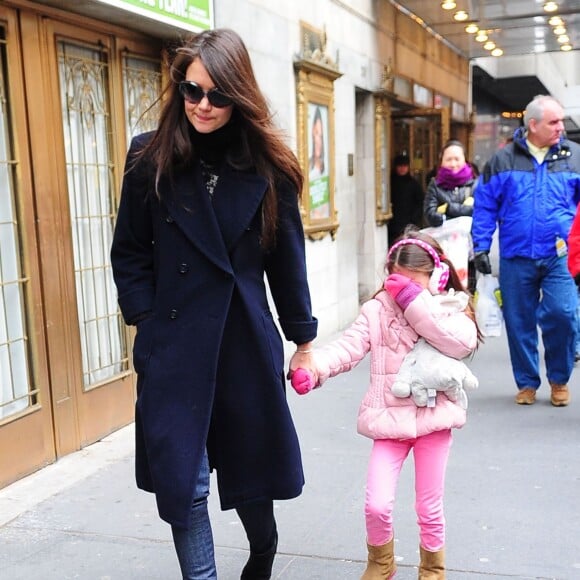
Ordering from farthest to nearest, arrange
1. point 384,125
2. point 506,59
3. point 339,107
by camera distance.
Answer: point 506,59 → point 384,125 → point 339,107

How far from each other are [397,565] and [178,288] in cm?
150

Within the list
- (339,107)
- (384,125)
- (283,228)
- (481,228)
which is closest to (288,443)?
(283,228)

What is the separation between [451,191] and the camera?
702 centimetres

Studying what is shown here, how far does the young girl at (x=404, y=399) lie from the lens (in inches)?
115

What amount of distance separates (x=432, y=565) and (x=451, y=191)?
14.7 ft

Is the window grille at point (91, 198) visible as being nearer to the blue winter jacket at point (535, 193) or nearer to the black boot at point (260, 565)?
the black boot at point (260, 565)

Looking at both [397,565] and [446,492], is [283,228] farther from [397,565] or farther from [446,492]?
[446,492]

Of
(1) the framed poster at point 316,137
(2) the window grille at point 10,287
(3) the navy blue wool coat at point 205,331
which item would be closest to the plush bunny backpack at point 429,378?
(3) the navy blue wool coat at point 205,331

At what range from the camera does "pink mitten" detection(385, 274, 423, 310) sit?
116 inches

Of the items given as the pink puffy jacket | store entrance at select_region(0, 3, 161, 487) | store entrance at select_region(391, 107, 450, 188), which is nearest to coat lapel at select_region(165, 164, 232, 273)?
the pink puffy jacket

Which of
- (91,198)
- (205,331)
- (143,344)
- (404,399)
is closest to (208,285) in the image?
(205,331)

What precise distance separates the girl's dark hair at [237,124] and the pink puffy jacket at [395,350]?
577mm

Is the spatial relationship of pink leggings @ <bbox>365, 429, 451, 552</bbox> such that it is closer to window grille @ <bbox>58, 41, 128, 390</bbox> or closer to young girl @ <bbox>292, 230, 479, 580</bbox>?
young girl @ <bbox>292, 230, 479, 580</bbox>

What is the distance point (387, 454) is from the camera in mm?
2984
